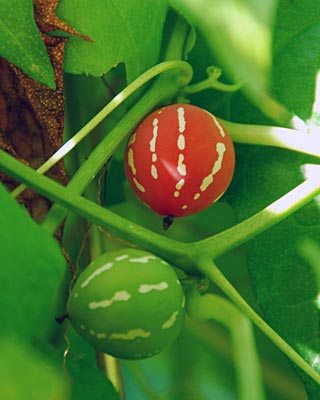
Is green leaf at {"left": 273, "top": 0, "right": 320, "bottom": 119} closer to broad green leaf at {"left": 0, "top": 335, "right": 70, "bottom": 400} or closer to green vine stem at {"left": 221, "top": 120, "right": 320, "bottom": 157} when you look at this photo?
green vine stem at {"left": 221, "top": 120, "right": 320, "bottom": 157}

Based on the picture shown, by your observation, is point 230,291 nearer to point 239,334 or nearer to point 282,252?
point 239,334

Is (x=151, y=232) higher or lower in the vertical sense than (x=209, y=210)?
higher

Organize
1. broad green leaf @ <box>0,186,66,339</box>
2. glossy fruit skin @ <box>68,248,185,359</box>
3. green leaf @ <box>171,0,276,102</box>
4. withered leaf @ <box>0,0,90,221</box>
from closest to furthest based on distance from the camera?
1. green leaf @ <box>171,0,276,102</box>
2. broad green leaf @ <box>0,186,66,339</box>
3. glossy fruit skin @ <box>68,248,185,359</box>
4. withered leaf @ <box>0,0,90,221</box>

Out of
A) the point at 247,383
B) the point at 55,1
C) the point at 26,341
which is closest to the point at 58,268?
the point at 26,341

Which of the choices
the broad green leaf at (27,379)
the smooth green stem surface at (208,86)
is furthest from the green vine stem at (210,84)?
the broad green leaf at (27,379)

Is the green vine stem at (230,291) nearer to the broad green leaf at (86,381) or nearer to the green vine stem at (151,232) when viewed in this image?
the green vine stem at (151,232)

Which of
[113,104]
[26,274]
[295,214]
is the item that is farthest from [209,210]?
[26,274]

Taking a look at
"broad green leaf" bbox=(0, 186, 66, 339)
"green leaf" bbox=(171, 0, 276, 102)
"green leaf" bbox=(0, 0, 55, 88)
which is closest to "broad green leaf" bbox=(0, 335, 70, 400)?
"broad green leaf" bbox=(0, 186, 66, 339)
